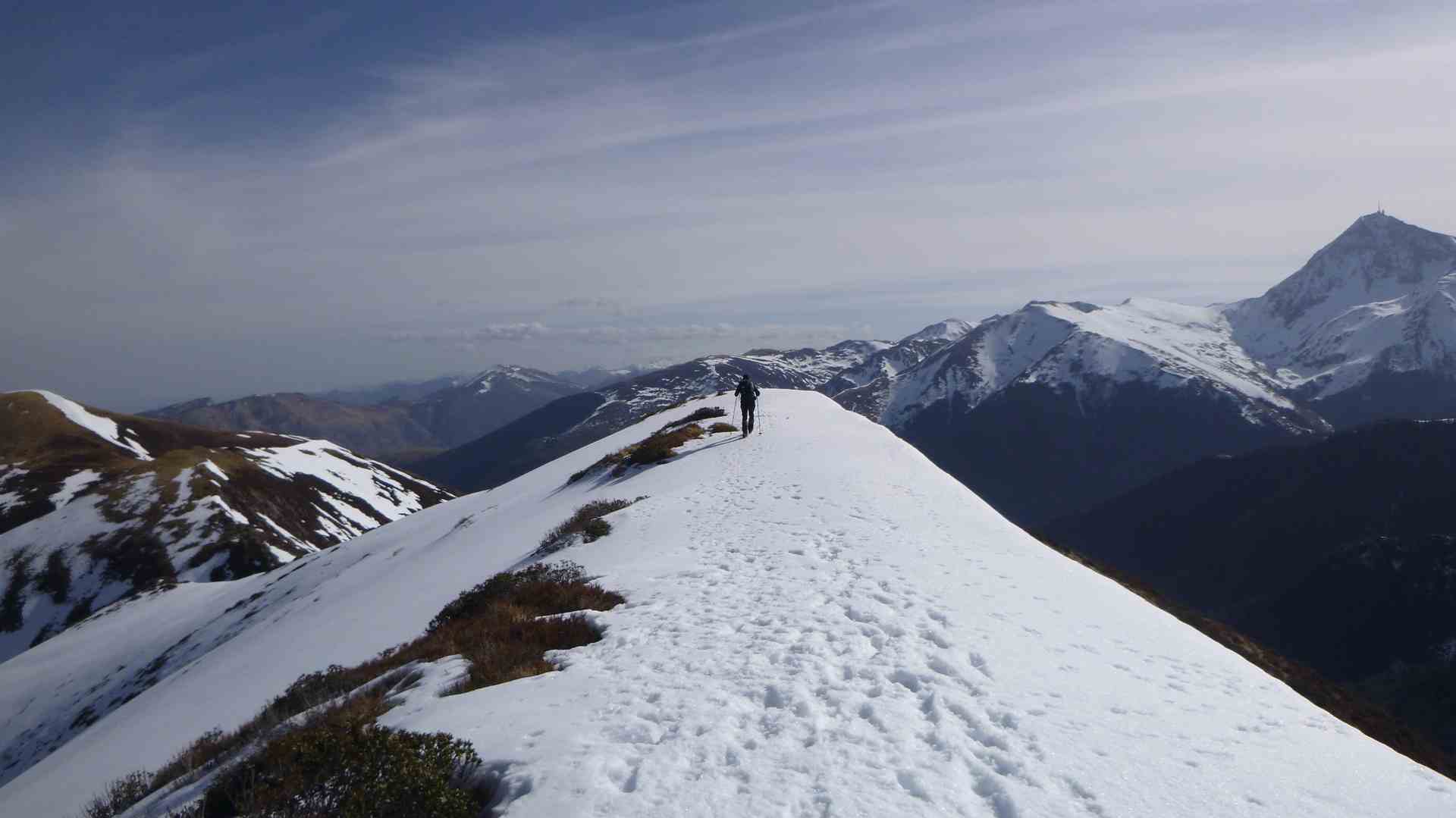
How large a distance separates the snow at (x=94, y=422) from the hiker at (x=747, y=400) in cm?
14092

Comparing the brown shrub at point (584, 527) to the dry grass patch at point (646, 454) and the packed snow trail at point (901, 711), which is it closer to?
the packed snow trail at point (901, 711)

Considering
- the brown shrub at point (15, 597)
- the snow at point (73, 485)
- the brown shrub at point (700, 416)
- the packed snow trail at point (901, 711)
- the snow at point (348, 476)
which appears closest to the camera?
the packed snow trail at point (901, 711)

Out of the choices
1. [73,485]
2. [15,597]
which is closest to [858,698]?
[15,597]

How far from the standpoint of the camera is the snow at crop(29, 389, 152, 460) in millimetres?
137000

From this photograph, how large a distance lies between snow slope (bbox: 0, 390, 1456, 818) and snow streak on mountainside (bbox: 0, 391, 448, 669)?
44.3 metres

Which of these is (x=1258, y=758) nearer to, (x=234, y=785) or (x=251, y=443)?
(x=234, y=785)

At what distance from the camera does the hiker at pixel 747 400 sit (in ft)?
121

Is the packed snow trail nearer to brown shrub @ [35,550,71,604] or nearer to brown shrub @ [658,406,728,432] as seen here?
brown shrub @ [658,406,728,432]

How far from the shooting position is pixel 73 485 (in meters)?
105

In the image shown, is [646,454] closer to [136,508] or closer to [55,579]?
[55,579]

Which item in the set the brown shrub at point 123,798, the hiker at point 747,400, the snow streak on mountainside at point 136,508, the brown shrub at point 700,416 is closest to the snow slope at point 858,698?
the brown shrub at point 123,798

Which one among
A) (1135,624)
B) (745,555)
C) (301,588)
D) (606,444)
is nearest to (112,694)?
(301,588)

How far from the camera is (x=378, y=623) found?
21.8m

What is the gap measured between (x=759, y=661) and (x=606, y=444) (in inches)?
1805
